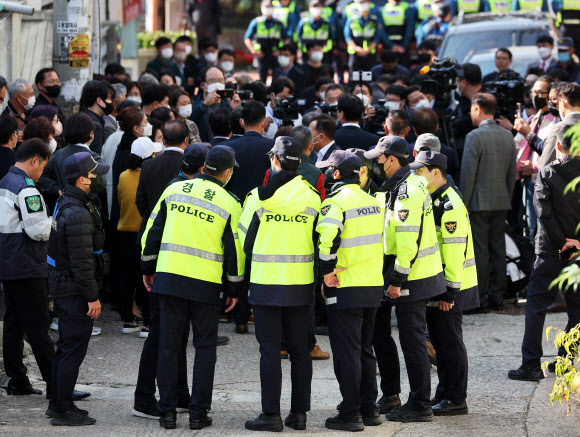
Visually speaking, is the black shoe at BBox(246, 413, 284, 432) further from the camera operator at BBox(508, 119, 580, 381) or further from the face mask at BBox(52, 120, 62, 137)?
the face mask at BBox(52, 120, 62, 137)

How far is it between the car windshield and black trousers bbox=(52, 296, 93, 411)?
33.1ft

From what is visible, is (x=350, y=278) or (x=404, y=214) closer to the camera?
(x=350, y=278)

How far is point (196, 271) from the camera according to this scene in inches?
260

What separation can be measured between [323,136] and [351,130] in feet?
2.22

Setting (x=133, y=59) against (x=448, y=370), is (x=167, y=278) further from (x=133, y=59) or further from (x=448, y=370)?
(x=133, y=59)

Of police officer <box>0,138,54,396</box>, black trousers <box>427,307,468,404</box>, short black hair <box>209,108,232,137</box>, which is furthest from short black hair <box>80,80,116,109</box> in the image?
black trousers <box>427,307,468,404</box>

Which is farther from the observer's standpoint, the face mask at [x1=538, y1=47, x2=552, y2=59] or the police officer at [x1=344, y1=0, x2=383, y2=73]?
the police officer at [x1=344, y1=0, x2=383, y2=73]

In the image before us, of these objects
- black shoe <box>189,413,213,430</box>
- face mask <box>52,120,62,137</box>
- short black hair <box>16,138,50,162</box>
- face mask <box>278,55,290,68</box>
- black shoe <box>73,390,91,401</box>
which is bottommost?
black shoe <box>73,390,91,401</box>

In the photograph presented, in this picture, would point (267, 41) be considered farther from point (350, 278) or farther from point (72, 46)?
point (350, 278)

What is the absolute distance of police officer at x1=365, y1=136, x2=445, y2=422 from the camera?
671 centimetres

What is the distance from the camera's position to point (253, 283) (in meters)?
6.62

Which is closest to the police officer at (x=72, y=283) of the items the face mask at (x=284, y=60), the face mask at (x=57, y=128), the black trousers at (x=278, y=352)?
the black trousers at (x=278, y=352)

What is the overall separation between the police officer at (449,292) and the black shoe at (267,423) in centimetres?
120

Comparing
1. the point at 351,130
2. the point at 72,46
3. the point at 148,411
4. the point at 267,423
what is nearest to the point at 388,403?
the point at 267,423
